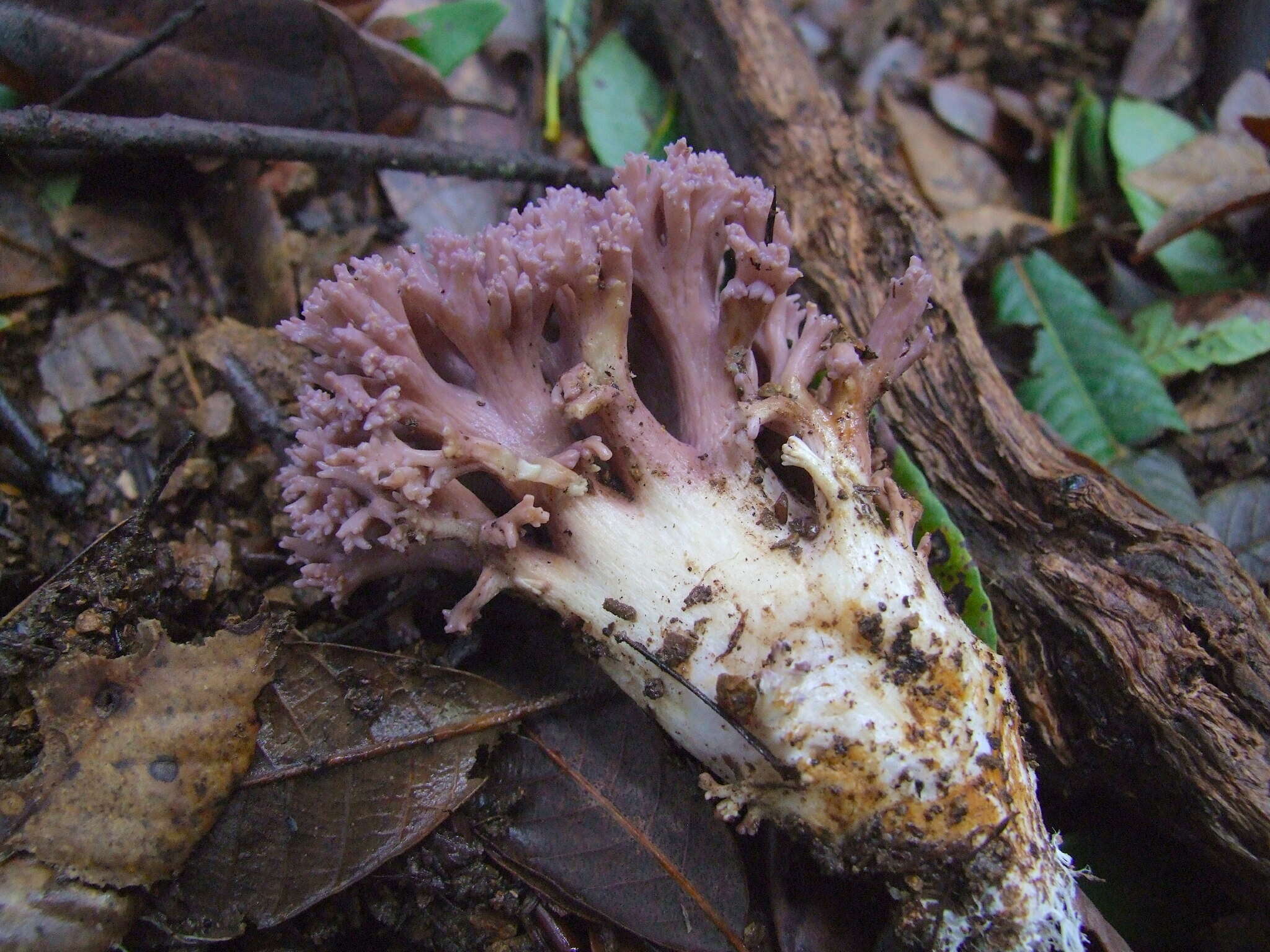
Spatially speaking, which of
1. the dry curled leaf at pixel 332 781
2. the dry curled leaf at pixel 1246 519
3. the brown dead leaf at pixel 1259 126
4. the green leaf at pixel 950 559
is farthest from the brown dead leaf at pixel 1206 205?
the dry curled leaf at pixel 332 781

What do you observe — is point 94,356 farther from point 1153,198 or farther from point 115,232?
point 1153,198

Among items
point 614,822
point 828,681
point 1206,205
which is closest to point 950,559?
point 828,681

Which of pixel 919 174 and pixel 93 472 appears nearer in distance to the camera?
pixel 93 472

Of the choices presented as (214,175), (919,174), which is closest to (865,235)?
(919,174)

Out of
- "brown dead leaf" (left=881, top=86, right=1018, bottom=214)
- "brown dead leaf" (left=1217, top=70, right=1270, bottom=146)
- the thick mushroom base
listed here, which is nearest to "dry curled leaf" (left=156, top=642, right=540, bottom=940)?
the thick mushroom base

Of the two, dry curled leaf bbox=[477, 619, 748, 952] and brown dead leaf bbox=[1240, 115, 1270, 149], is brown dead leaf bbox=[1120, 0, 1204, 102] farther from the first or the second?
dry curled leaf bbox=[477, 619, 748, 952]

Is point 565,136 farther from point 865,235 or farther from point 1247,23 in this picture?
point 1247,23
